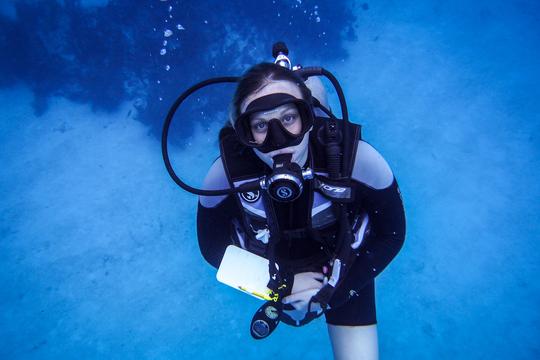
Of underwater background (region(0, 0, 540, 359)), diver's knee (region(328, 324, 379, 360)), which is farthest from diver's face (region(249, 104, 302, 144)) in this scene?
underwater background (region(0, 0, 540, 359))

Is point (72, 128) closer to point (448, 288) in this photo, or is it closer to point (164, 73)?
point (164, 73)

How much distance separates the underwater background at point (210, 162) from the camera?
4406 millimetres

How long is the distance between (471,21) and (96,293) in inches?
274

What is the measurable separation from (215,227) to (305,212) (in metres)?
0.79

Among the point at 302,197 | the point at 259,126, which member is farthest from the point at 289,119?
the point at 302,197

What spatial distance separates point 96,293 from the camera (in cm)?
475

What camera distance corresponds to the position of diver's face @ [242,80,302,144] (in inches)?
78.3

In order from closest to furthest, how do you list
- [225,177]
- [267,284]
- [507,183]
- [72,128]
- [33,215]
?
[267,284] < [225,177] < [507,183] < [33,215] < [72,128]

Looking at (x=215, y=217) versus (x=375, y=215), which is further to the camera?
(x=215, y=217)

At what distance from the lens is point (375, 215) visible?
2633 millimetres

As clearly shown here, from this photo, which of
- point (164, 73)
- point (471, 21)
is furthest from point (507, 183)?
point (164, 73)

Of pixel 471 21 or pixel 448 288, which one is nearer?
pixel 448 288

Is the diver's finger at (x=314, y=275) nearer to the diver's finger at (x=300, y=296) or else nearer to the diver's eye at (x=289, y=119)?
the diver's finger at (x=300, y=296)

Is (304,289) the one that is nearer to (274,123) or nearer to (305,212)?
(305,212)
